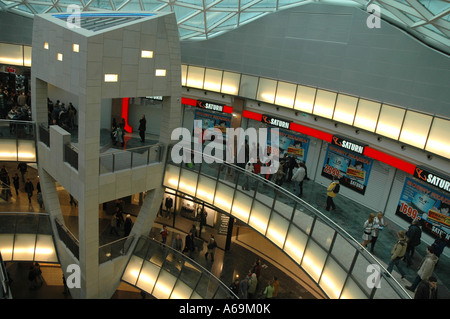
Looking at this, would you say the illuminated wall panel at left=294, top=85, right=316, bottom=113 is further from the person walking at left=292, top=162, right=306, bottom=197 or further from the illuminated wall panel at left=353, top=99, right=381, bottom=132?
the person walking at left=292, top=162, right=306, bottom=197

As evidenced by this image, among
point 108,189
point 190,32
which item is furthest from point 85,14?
point 190,32

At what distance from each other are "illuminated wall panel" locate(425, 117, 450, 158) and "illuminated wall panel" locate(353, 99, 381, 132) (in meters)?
3.95

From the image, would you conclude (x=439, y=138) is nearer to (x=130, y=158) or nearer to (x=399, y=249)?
(x=399, y=249)

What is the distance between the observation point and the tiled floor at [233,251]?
21.0m

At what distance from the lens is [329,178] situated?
91.6 ft

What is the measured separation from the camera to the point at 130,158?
68.7 ft

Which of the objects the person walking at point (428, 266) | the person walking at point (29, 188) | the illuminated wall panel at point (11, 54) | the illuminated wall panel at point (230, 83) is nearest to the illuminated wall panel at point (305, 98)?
the illuminated wall panel at point (230, 83)

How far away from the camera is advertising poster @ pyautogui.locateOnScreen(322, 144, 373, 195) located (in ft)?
83.6

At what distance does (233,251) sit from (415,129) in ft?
52.4

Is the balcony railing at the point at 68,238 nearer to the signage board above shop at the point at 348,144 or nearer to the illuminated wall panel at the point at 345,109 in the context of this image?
the signage board above shop at the point at 348,144

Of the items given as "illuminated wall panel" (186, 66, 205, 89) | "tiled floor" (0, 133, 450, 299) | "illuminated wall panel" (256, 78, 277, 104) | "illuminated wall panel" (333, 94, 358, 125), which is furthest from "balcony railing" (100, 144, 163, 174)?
"illuminated wall panel" (186, 66, 205, 89)

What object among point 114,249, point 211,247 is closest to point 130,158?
point 114,249

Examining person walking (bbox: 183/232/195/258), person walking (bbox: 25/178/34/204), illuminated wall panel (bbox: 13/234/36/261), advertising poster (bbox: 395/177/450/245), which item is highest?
advertising poster (bbox: 395/177/450/245)
